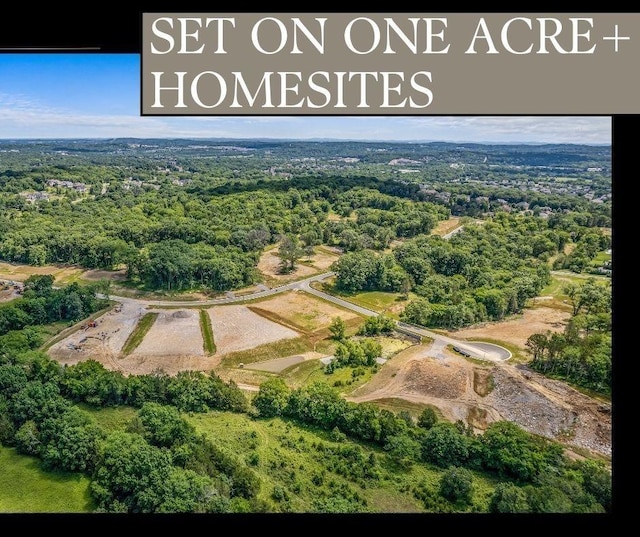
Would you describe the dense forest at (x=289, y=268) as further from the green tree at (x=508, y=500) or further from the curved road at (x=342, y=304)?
the curved road at (x=342, y=304)

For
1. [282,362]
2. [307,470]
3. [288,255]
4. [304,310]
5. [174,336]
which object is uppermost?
[288,255]

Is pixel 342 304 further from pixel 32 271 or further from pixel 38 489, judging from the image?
pixel 32 271

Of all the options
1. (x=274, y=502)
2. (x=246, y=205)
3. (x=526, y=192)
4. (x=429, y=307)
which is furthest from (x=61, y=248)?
(x=526, y=192)

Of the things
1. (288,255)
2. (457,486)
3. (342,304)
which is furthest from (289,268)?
(457,486)

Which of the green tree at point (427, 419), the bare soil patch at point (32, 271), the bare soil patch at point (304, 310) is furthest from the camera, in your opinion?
the bare soil patch at point (32, 271)

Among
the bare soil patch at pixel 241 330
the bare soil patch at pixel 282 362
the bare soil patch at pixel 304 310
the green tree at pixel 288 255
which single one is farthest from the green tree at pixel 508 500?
the green tree at pixel 288 255

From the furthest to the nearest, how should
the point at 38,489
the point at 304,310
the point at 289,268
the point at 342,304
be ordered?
the point at 289,268, the point at 342,304, the point at 304,310, the point at 38,489

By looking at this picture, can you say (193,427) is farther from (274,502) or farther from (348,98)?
(348,98)
